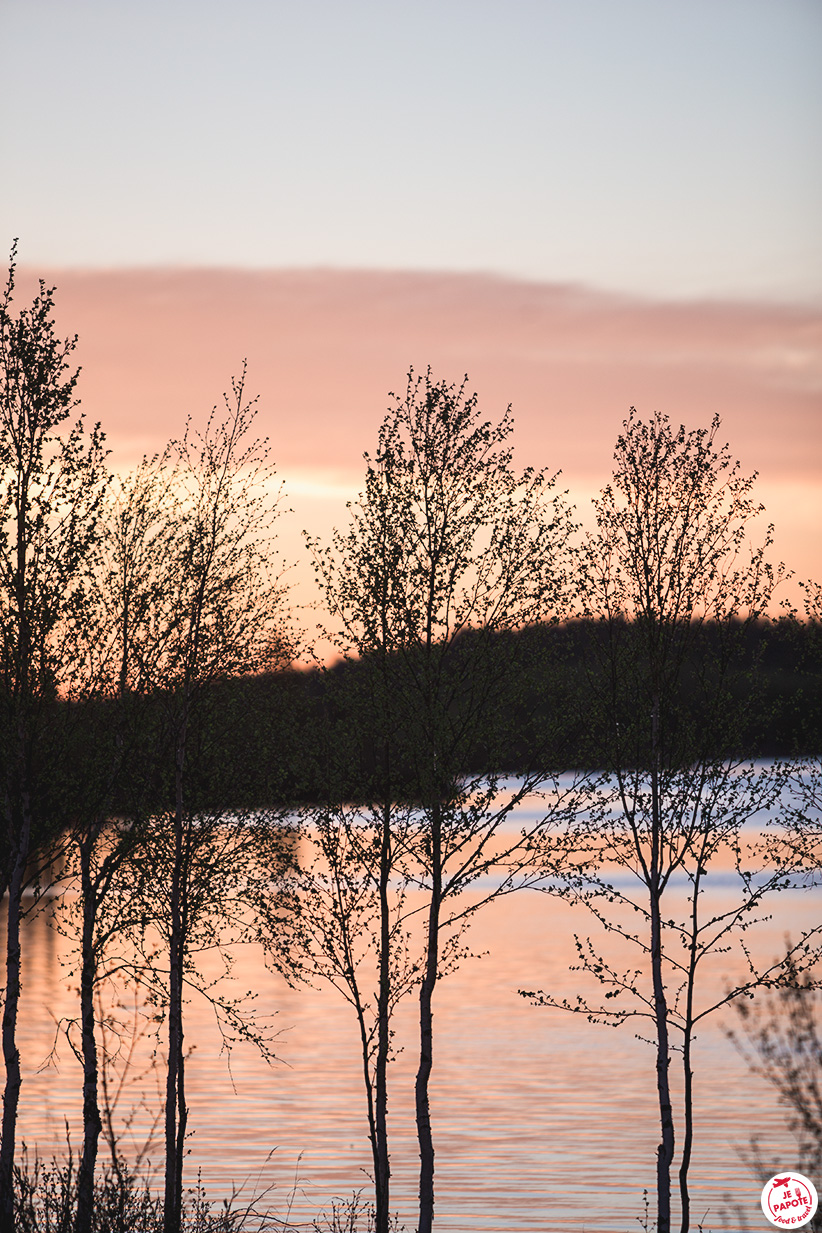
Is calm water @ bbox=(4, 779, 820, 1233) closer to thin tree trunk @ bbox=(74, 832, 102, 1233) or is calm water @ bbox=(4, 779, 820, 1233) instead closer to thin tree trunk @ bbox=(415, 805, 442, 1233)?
thin tree trunk @ bbox=(74, 832, 102, 1233)

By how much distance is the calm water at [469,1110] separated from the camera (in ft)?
180

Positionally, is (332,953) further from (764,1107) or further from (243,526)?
(764,1107)

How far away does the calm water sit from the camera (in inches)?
2158

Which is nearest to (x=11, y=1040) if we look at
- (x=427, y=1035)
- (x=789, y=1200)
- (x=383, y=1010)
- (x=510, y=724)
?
(x=427, y=1035)

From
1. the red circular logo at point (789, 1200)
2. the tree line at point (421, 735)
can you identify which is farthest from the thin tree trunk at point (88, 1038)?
the red circular logo at point (789, 1200)

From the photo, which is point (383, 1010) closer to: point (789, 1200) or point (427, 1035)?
point (427, 1035)

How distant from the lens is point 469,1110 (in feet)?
258

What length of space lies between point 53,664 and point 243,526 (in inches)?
310

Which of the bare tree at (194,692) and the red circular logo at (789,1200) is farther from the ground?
the bare tree at (194,692)

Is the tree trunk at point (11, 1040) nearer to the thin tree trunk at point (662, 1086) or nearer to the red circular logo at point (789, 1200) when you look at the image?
the thin tree trunk at point (662, 1086)

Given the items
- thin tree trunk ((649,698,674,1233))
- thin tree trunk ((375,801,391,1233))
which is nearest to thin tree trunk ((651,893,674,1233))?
thin tree trunk ((649,698,674,1233))

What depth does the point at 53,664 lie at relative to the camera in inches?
923

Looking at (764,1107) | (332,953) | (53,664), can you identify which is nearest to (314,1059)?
(764,1107)

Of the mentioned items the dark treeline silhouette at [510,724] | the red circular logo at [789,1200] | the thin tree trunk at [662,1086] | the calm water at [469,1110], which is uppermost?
the dark treeline silhouette at [510,724]
